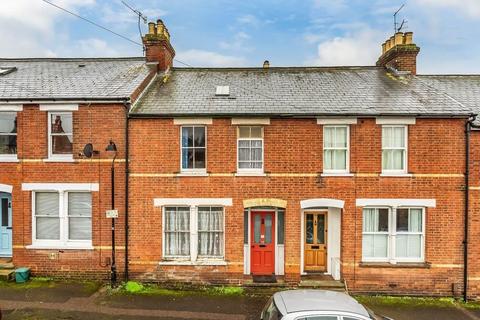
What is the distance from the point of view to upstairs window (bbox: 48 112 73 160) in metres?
12.9

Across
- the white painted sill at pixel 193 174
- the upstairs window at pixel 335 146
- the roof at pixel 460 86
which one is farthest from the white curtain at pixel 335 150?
the roof at pixel 460 86

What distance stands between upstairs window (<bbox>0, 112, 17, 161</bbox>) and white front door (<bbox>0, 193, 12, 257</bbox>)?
1862 millimetres

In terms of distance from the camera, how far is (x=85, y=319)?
32.4 ft

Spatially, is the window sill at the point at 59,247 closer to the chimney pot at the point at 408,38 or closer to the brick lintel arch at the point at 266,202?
the brick lintel arch at the point at 266,202

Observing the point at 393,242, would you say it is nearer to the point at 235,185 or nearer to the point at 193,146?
the point at 235,185

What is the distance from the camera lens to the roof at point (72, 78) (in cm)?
1298

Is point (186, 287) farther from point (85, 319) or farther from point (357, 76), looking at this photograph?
point (357, 76)

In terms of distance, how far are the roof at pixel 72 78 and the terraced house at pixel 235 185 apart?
230 mm

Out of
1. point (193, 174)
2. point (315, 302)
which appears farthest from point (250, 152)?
point (315, 302)

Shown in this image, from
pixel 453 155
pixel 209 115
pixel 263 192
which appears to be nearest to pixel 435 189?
pixel 453 155

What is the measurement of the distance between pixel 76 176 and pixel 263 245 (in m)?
7.43

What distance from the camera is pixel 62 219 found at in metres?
12.8

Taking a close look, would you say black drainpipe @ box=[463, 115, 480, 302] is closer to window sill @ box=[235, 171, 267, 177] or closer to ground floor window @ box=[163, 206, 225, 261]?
window sill @ box=[235, 171, 267, 177]

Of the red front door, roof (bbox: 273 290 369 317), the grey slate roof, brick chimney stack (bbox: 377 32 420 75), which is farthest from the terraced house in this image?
roof (bbox: 273 290 369 317)
